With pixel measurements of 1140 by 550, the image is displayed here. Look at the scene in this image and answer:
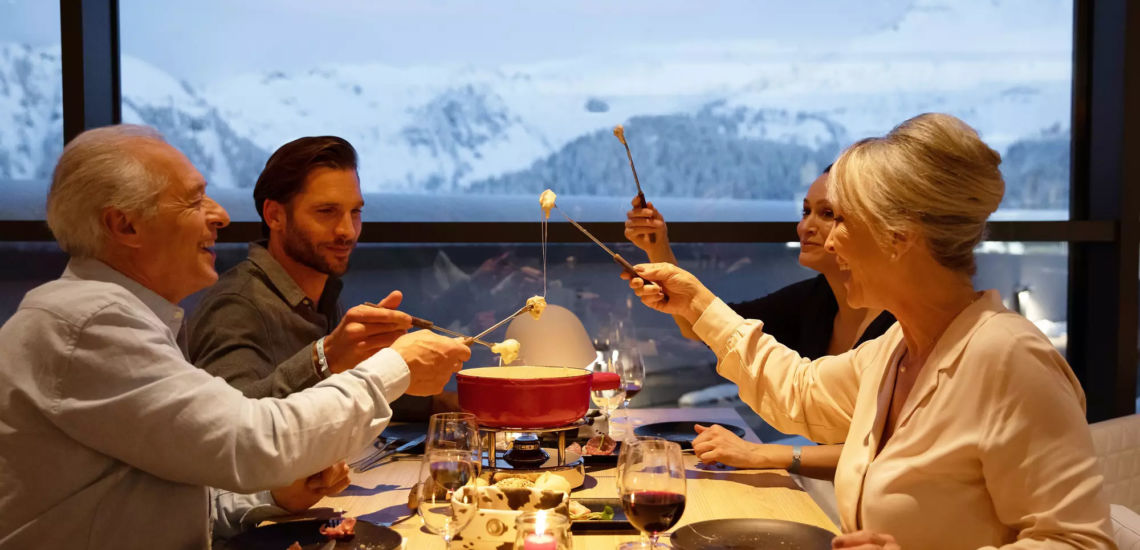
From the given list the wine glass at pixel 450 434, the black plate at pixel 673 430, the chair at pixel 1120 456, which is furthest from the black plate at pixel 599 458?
the chair at pixel 1120 456

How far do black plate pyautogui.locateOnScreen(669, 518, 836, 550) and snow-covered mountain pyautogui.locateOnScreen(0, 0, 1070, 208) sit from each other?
246cm

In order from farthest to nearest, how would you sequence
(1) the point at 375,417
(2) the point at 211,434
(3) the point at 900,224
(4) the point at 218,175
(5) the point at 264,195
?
(4) the point at 218,175 < (5) the point at 264,195 < (1) the point at 375,417 < (3) the point at 900,224 < (2) the point at 211,434

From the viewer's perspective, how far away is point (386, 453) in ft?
7.75

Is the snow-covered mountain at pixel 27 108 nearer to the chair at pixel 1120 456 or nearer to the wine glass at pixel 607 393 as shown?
the wine glass at pixel 607 393

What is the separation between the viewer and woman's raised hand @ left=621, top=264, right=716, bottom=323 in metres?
2.33

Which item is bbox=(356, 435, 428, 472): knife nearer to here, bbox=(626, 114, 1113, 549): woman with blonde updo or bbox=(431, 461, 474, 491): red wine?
bbox=(431, 461, 474, 491): red wine

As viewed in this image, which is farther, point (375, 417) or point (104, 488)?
point (375, 417)

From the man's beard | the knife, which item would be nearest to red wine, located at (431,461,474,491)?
the knife

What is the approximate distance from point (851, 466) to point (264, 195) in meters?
1.80

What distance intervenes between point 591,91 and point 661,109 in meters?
0.30

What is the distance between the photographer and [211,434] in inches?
55.7

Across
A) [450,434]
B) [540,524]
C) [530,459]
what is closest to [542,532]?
[540,524]

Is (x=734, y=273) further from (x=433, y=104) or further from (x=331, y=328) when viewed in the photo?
(x=331, y=328)

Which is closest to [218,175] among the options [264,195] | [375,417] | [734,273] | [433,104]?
[433,104]
